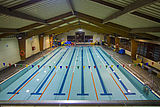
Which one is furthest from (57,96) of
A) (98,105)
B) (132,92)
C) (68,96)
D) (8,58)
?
(8,58)

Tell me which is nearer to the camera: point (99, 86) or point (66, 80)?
point (99, 86)

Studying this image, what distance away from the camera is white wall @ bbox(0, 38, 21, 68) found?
347 inches

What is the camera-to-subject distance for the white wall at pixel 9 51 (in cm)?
882

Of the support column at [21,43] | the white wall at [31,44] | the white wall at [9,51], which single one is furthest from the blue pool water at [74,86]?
the white wall at [31,44]

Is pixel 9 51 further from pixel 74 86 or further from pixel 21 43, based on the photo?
pixel 74 86

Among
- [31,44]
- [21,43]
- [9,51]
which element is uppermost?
[21,43]

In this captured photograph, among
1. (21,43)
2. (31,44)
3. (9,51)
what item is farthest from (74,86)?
(31,44)

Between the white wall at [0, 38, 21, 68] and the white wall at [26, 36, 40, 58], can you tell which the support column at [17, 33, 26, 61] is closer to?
the white wall at [0, 38, 21, 68]

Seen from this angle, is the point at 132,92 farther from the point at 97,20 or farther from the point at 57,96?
the point at 97,20

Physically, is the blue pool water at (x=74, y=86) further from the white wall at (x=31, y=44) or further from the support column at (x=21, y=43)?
the white wall at (x=31, y=44)

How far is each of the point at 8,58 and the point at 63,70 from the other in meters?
5.31

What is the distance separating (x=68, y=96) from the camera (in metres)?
5.43

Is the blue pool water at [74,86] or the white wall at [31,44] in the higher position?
the white wall at [31,44]

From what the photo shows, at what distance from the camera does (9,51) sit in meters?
9.66
